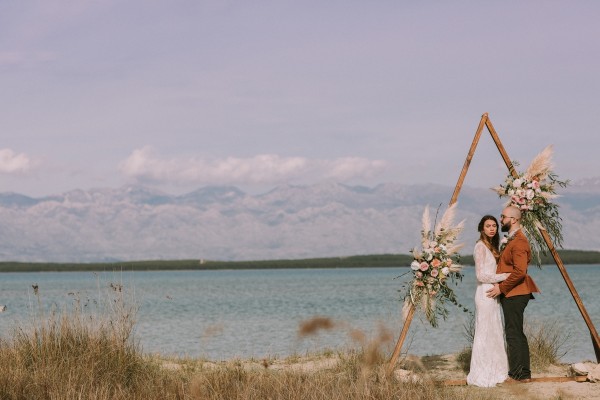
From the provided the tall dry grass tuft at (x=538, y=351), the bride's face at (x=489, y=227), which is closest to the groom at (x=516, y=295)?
the bride's face at (x=489, y=227)

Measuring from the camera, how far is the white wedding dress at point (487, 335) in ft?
34.0

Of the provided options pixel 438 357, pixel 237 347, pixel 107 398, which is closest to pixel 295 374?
pixel 107 398

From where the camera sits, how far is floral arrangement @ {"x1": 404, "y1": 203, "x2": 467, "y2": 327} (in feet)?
33.9

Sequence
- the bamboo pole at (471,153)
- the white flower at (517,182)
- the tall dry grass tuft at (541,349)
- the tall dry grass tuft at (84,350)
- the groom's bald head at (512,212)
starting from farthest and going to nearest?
the tall dry grass tuft at (541,349) < the white flower at (517,182) < the bamboo pole at (471,153) < the groom's bald head at (512,212) < the tall dry grass tuft at (84,350)

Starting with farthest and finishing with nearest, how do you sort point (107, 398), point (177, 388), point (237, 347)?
1. point (237, 347)
2. point (177, 388)
3. point (107, 398)

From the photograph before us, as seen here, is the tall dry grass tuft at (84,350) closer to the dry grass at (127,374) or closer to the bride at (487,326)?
the dry grass at (127,374)

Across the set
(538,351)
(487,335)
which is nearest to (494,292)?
(487,335)

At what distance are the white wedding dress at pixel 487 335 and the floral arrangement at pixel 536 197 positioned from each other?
941mm

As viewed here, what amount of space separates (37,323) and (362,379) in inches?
159

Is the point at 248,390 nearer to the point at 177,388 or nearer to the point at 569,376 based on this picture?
the point at 177,388

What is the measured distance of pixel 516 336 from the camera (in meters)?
10.3

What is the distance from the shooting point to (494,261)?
34.0ft

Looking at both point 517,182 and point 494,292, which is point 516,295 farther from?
point 517,182

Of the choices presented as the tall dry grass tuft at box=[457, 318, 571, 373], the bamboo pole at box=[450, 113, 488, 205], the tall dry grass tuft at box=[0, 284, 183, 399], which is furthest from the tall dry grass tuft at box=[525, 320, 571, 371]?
the tall dry grass tuft at box=[0, 284, 183, 399]
